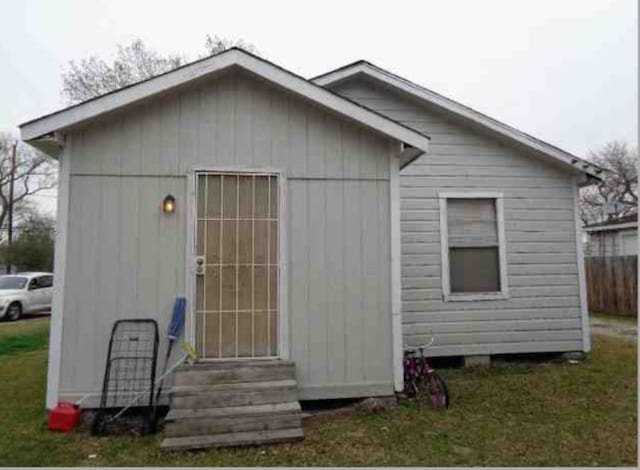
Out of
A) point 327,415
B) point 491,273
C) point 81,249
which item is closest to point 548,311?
point 491,273

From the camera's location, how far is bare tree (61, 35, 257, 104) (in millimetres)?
17953

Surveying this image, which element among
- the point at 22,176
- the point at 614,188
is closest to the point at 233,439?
the point at 614,188

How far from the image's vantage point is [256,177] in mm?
4805

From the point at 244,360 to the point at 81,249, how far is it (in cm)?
196

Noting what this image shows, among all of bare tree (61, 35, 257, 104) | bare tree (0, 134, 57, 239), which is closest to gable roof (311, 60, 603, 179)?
bare tree (61, 35, 257, 104)

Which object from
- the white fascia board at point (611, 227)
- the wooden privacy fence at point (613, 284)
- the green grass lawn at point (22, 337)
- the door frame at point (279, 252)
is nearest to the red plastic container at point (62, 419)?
the door frame at point (279, 252)

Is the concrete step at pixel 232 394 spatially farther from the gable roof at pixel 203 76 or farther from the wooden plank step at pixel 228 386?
the gable roof at pixel 203 76

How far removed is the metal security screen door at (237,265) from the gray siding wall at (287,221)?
17 centimetres

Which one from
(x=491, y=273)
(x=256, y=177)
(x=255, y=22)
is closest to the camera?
(x=256, y=177)

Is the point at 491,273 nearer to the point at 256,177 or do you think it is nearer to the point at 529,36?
the point at 256,177

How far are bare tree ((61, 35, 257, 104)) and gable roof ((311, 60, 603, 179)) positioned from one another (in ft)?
40.5

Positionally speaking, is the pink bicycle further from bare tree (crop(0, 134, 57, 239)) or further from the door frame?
bare tree (crop(0, 134, 57, 239))

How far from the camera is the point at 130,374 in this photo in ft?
14.7

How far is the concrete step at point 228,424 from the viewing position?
3846 millimetres
